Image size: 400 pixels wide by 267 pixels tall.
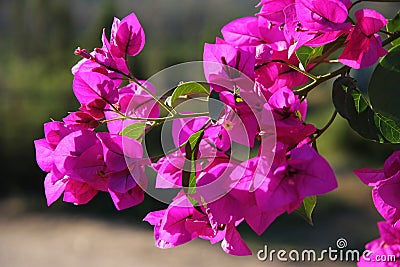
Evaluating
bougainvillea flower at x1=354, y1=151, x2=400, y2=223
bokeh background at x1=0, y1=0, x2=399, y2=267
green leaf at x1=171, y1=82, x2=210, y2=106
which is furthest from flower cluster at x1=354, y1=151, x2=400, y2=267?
bokeh background at x1=0, y1=0, x2=399, y2=267

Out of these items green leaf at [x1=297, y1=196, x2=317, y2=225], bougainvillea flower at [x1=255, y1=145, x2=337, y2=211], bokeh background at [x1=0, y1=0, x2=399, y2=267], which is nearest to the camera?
bougainvillea flower at [x1=255, y1=145, x2=337, y2=211]

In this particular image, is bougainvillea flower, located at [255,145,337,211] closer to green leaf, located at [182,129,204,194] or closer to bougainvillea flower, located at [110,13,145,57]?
green leaf, located at [182,129,204,194]

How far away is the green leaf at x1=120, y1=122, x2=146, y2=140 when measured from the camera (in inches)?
13.9

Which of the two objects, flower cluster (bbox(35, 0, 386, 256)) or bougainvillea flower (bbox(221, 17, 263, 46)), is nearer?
flower cluster (bbox(35, 0, 386, 256))

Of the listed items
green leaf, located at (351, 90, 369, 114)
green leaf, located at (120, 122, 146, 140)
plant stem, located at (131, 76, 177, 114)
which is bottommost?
green leaf, located at (351, 90, 369, 114)

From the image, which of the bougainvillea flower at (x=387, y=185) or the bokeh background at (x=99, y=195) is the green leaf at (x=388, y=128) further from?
the bokeh background at (x=99, y=195)

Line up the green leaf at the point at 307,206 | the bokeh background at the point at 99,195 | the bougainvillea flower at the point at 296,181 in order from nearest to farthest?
the bougainvillea flower at the point at 296,181, the green leaf at the point at 307,206, the bokeh background at the point at 99,195

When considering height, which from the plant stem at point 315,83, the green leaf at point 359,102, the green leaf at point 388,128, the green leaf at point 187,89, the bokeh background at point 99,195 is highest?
the green leaf at point 187,89

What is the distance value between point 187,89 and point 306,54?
0.08 m

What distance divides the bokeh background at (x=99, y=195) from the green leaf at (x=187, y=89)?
10.2 ft

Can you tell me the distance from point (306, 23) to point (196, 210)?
112 millimetres

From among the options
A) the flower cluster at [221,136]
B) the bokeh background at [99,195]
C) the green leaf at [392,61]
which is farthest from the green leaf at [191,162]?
the bokeh background at [99,195]

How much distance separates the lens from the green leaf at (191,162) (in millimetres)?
320

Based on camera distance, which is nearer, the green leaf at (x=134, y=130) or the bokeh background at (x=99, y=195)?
the green leaf at (x=134, y=130)
